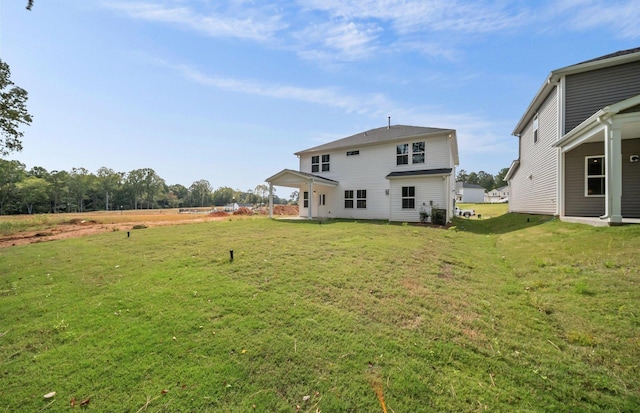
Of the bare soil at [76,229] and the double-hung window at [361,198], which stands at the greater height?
the double-hung window at [361,198]

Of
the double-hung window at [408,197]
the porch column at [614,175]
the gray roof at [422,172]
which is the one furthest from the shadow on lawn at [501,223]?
the porch column at [614,175]

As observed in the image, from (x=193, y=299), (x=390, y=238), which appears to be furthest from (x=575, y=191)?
(x=193, y=299)

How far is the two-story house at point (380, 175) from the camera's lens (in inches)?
610

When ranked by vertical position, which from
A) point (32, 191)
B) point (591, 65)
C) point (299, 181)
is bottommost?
point (299, 181)

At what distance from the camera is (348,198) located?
741 inches

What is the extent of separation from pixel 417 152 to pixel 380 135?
3.36 metres

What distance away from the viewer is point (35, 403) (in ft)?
7.84

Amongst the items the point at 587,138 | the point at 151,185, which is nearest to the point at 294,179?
the point at 587,138

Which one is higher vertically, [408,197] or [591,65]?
[591,65]

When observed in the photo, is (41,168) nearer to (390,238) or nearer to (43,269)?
(43,269)

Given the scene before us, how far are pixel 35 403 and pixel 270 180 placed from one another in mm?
16176

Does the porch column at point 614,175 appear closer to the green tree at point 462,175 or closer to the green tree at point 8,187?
the green tree at point 8,187

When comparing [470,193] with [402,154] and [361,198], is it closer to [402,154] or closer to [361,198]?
[402,154]

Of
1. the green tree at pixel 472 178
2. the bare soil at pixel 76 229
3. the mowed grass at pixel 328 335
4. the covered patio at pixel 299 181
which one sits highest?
the green tree at pixel 472 178
